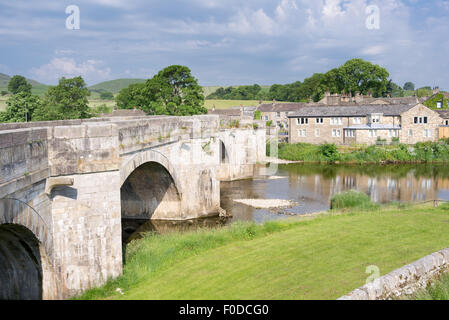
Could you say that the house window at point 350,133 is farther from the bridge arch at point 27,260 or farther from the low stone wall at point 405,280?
the bridge arch at point 27,260

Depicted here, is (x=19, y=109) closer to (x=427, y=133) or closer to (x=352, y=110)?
(x=352, y=110)

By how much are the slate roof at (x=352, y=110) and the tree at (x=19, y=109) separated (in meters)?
33.0

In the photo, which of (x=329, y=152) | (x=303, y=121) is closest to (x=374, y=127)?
(x=329, y=152)

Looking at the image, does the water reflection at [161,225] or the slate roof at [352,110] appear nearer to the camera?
the water reflection at [161,225]

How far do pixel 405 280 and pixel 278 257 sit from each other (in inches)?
198

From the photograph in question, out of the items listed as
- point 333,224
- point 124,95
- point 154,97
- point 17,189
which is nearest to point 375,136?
point 154,97

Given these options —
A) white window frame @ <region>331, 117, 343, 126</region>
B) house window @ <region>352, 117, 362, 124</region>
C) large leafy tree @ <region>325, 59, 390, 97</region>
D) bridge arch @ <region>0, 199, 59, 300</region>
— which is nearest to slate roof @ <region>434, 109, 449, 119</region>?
house window @ <region>352, 117, 362, 124</region>

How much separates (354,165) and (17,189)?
41.9 meters

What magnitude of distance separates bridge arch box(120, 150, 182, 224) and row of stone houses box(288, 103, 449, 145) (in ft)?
118

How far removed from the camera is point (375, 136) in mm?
54781

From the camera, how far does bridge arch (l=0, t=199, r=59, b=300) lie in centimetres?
1132

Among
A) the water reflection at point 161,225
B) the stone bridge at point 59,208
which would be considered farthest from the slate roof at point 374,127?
the stone bridge at point 59,208

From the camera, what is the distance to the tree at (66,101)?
→ 54906mm
